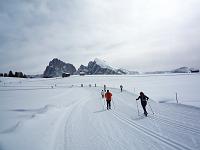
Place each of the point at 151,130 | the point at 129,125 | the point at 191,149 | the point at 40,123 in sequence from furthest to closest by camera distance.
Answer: the point at 40,123 → the point at 129,125 → the point at 151,130 → the point at 191,149

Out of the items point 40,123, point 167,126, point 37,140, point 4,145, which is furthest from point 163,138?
point 40,123

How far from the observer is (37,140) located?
10156 mm

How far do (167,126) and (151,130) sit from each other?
1.08m

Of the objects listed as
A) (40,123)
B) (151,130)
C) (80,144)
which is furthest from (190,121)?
(40,123)

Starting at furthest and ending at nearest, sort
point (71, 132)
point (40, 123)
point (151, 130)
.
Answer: point (40, 123) < point (71, 132) < point (151, 130)

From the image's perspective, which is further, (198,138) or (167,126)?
(167,126)

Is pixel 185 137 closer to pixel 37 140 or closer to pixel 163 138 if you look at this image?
pixel 163 138

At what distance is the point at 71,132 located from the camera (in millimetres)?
11414

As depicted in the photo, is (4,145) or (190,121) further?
(190,121)

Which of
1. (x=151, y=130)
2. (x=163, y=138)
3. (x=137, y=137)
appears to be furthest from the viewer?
(x=151, y=130)

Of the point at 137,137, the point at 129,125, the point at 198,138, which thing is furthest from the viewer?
the point at 129,125

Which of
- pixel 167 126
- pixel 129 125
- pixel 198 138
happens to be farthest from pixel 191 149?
pixel 129 125

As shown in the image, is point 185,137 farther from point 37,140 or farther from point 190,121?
point 37,140

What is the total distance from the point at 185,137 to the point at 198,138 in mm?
530
